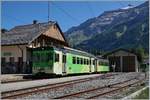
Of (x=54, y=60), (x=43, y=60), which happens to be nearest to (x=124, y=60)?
(x=43, y=60)

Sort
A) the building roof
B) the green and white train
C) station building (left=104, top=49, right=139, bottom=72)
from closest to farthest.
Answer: the green and white train, the building roof, station building (left=104, top=49, right=139, bottom=72)

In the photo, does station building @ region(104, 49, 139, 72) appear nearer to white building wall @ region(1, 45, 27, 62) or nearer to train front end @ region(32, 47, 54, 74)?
white building wall @ region(1, 45, 27, 62)

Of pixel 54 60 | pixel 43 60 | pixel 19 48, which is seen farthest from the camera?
pixel 19 48

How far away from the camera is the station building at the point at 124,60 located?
7338cm

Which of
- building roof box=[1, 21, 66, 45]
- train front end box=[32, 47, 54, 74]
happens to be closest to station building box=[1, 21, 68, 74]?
building roof box=[1, 21, 66, 45]

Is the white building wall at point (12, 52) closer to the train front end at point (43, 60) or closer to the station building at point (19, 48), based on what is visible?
the station building at point (19, 48)

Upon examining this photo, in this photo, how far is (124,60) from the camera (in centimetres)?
7456

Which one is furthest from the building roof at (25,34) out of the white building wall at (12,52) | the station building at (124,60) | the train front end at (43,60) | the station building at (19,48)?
the station building at (124,60)

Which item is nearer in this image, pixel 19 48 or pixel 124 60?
pixel 19 48

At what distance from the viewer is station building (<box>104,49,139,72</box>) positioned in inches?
2889

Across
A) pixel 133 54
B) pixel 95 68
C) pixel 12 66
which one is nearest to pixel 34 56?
pixel 12 66

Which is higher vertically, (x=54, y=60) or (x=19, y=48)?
(x=19, y=48)

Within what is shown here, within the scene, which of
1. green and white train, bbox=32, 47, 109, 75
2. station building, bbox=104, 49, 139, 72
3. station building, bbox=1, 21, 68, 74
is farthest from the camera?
station building, bbox=104, 49, 139, 72

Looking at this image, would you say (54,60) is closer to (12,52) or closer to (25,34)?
(12,52)
